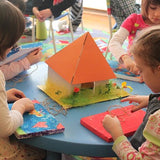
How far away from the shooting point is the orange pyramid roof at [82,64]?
1276mm

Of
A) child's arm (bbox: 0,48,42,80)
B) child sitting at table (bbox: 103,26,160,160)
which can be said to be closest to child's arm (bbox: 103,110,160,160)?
child sitting at table (bbox: 103,26,160,160)

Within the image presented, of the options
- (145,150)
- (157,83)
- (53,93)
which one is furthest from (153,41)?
(53,93)

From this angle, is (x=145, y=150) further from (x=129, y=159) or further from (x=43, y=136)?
(x=43, y=136)

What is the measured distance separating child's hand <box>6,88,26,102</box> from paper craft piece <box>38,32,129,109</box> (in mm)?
130

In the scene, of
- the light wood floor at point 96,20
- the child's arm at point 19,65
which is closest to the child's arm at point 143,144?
the child's arm at point 19,65

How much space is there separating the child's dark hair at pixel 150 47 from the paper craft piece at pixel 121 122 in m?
0.30

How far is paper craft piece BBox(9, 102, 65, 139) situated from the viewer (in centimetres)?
104

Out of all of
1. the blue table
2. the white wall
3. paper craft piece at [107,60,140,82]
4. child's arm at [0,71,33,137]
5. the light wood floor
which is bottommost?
the light wood floor

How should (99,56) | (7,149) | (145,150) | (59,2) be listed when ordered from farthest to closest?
(59,2) < (99,56) < (7,149) < (145,150)

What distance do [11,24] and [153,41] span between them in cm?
49

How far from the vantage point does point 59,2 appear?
2836mm

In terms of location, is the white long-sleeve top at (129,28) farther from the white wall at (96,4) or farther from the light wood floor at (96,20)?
the white wall at (96,4)

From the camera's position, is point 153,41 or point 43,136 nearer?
point 153,41

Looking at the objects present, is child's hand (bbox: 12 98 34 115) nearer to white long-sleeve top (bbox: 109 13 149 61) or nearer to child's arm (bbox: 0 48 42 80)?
child's arm (bbox: 0 48 42 80)
